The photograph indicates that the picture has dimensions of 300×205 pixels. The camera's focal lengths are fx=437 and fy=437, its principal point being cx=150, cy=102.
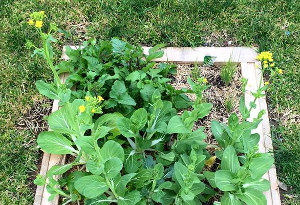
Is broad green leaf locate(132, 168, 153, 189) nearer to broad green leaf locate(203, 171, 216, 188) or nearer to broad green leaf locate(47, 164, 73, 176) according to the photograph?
broad green leaf locate(203, 171, 216, 188)

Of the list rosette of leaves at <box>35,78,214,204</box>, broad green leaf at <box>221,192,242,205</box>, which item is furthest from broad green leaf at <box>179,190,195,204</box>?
broad green leaf at <box>221,192,242,205</box>

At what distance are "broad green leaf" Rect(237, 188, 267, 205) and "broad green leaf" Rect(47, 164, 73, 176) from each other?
48.9 inches

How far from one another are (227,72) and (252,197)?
1268 millimetres

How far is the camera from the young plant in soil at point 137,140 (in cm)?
274

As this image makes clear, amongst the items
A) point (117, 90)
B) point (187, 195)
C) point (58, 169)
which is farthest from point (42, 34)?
point (187, 195)

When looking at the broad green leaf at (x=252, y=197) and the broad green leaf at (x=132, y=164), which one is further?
the broad green leaf at (x=132, y=164)

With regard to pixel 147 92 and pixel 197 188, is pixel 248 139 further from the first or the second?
pixel 147 92

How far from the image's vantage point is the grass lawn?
367 cm

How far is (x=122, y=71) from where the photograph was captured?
11.9 ft

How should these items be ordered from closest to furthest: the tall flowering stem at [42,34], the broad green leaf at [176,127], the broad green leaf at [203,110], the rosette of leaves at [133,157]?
the tall flowering stem at [42,34], the rosette of leaves at [133,157], the broad green leaf at [176,127], the broad green leaf at [203,110]

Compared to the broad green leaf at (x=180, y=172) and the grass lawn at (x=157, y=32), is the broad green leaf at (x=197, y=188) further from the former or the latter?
the grass lawn at (x=157, y=32)

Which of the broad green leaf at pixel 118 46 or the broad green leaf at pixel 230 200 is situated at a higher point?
the broad green leaf at pixel 118 46

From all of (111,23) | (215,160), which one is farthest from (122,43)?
(215,160)

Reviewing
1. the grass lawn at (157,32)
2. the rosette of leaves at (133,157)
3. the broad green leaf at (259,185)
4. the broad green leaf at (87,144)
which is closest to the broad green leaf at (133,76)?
the rosette of leaves at (133,157)
